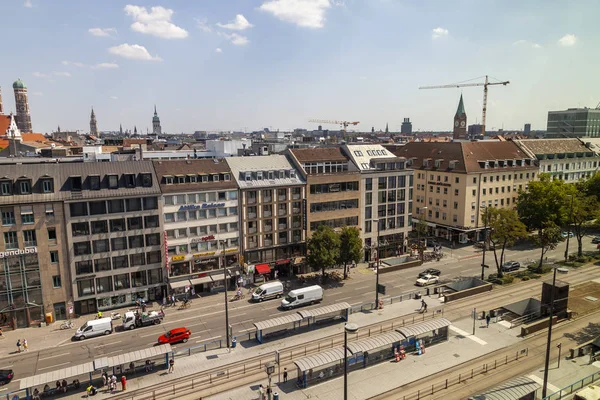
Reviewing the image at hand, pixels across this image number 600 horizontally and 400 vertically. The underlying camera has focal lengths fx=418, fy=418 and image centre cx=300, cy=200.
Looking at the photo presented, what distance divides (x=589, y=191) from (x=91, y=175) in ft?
336

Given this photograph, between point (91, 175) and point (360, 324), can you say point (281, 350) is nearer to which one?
point (360, 324)

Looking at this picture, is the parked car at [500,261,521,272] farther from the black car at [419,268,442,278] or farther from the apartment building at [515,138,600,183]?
the apartment building at [515,138,600,183]

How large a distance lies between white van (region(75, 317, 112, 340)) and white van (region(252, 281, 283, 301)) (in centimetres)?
1994

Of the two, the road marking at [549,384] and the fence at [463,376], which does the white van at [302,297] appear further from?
the road marking at [549,384]

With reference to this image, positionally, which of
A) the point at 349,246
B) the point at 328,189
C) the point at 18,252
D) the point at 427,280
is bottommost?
the point at 427,280

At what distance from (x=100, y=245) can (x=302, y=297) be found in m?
29.3

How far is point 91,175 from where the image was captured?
2291 inches

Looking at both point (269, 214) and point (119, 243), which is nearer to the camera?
point (119, 243)

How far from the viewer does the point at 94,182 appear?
58438mm

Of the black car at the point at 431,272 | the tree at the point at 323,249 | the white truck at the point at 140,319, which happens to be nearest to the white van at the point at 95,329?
the white truck at the point at 140,319

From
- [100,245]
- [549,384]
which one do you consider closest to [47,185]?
[100,245]

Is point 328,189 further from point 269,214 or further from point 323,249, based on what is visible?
point 323,249

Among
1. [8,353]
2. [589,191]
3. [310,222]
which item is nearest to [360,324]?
[310,222]

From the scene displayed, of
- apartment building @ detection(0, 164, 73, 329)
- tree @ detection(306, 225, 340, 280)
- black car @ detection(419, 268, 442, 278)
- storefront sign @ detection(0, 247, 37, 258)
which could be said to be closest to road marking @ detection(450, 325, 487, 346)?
black car @ detection(419, 268, 442, 278)
